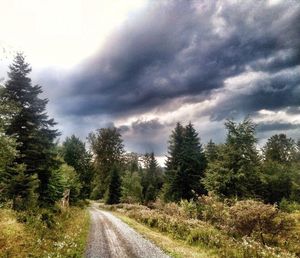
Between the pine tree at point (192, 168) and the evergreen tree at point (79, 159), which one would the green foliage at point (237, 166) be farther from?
the evergreen tree at point (79, 159)

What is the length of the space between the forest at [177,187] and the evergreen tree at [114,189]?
0.23 meters

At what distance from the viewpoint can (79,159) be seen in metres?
70.9

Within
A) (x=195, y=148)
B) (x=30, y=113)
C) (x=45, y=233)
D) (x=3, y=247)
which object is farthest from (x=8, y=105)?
(x=195, y=148)

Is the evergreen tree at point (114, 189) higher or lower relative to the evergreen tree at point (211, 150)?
lower

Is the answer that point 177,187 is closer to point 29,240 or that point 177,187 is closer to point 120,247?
point 120,247

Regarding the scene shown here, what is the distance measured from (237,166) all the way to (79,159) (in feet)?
141

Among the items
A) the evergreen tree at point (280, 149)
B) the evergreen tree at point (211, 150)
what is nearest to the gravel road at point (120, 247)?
the evergreen tree at point (211, 150)

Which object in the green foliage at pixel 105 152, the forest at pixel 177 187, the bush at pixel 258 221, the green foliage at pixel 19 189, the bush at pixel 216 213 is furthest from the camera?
the green foliage at pixel 105 152

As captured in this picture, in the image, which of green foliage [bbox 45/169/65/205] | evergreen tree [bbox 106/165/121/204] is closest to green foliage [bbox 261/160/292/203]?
evergreen tree [bbox 106/165/121/204]

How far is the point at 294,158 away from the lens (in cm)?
7925

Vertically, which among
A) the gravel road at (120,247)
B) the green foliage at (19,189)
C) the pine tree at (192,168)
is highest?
the pine tree at (192,168)

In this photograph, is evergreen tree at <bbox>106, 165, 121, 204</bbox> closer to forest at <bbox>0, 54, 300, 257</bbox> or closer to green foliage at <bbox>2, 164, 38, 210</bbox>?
forest at <bbox>0, 54, 300, 257</bbox>

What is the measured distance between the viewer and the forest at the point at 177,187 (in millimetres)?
18672

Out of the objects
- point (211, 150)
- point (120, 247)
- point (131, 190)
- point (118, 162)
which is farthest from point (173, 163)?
point (118, 162)
